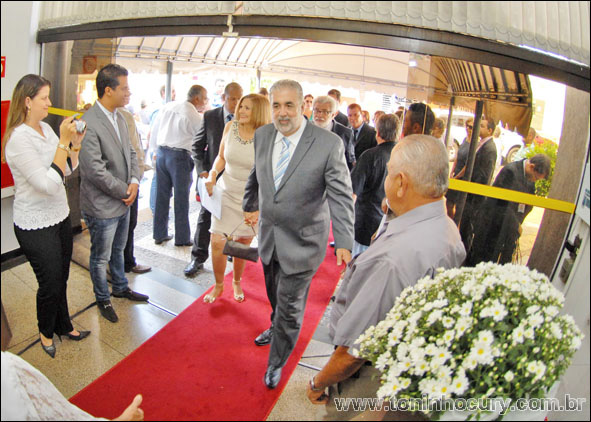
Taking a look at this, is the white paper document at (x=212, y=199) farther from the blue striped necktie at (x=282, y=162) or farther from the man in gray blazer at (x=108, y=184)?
the blue striped necktie at (x=282, y=162)

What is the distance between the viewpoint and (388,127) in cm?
136

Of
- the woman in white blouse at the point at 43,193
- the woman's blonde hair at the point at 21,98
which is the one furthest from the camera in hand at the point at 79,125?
the woman's blonde hair at the point at 21,98

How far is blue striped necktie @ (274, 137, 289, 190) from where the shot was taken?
1439 mm

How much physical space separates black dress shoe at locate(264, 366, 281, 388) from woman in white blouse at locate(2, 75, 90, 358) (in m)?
0.73

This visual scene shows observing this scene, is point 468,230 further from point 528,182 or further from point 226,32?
point 226,32

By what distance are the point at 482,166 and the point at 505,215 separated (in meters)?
0.16

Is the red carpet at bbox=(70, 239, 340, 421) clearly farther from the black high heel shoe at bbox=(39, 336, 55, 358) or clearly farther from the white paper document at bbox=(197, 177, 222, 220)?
the white paper document at bbox=(197, 177, 222, 220)

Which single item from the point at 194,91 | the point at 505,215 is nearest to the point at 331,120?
the point at 194,91

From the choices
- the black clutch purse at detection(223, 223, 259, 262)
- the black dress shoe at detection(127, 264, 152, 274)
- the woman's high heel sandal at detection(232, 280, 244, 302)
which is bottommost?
the woman's high heel sandal at detection(232, 280, 244, 302)

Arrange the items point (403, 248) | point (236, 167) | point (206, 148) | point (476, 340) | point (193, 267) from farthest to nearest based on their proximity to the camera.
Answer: point (193, 267) → point (206, 148) → point (236, 167) → point (403, 248) → point (476, 340)

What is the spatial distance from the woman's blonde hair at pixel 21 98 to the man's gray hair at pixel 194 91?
0.54 m

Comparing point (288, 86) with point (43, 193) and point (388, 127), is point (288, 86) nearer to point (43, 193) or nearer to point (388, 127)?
point (388, 127)

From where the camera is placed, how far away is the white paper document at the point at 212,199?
185cm

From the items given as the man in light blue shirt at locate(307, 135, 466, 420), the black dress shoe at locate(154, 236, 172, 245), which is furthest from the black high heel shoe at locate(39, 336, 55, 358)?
the man in light blue shirt at locate(307, 135, 466, 420)
